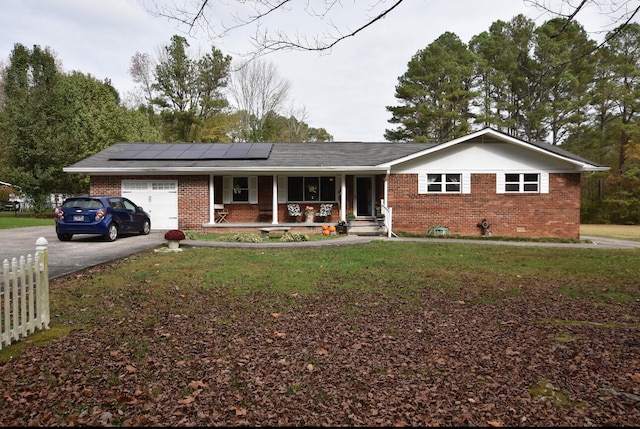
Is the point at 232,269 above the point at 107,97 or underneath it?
underneath

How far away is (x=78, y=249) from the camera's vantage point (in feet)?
34.8

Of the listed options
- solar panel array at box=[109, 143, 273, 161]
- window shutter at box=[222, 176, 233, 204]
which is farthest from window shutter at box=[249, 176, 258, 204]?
solar panel array at box=[109, 143, 273, 161]

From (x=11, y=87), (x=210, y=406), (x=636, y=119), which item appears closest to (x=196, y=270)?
(x=210, y=406)

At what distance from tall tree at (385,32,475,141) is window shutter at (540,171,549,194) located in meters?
18.0

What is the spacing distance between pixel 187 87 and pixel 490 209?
2946 centimetres

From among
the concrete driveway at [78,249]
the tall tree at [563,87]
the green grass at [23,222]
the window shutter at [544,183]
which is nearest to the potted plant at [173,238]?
the concrete driveway at [78,249]

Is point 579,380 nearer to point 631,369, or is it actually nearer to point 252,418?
point 631,369

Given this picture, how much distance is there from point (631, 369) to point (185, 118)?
36.4m

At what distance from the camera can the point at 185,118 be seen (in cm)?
3497

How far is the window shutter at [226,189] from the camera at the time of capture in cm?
1742

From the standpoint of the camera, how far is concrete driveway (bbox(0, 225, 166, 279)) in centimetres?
838

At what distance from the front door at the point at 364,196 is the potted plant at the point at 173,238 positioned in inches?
358

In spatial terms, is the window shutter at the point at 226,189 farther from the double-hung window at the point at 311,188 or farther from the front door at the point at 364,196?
the front door at the point at 364,196

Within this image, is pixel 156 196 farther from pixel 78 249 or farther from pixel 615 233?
pixel 615 233
